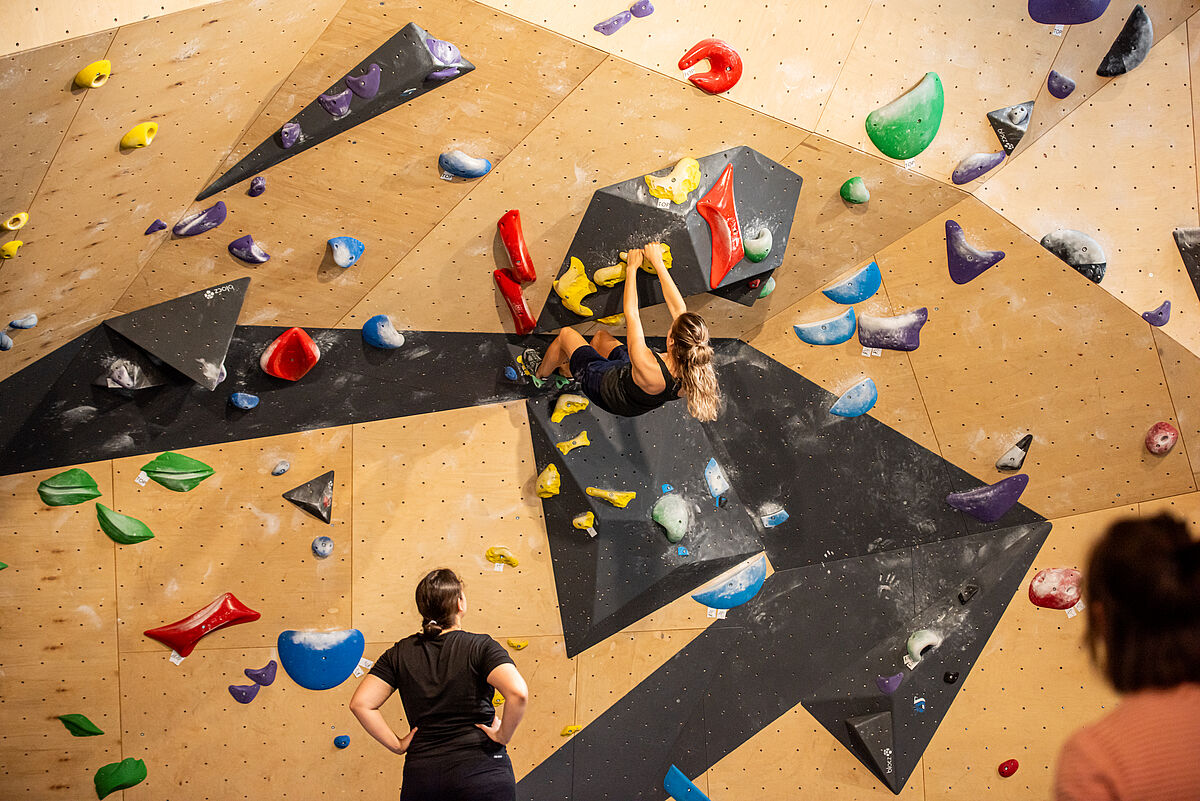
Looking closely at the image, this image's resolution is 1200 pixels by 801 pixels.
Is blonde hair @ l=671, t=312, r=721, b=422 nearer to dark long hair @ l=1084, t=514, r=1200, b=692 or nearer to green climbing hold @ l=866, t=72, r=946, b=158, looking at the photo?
green climbing hold @ l=866, t=72, r=946, b=158

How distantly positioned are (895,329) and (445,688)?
2301 mm

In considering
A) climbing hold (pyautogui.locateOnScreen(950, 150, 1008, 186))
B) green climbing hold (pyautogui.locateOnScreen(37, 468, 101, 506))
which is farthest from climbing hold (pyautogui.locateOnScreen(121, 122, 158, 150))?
climbing hold (pyautogui.locateOnScreen(950, 150, 1008, 186))

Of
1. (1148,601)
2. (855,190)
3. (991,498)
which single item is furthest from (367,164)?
(991,498)

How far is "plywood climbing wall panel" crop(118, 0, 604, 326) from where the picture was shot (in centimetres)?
290

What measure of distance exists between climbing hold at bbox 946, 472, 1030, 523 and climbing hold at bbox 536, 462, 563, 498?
1.71m

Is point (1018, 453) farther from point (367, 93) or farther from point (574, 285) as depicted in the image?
point (367, 93)

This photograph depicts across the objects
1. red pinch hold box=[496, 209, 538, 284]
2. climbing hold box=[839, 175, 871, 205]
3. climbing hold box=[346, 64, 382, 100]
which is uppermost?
climbing hold box=[346, 64, 382, 100]

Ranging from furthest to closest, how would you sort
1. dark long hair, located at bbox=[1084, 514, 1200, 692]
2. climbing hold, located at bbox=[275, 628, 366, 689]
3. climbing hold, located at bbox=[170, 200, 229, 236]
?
climbing hold, located at bbox=[275, 628, 366, 689]
climbing hold, located at bbox=[170, 200, 229, 236]
dark long hair, located at bbox=[1084, 514, 1200, 692]

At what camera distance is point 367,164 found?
3051 mm

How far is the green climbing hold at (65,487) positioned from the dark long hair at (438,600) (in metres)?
1.78

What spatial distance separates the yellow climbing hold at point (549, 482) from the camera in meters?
3.38

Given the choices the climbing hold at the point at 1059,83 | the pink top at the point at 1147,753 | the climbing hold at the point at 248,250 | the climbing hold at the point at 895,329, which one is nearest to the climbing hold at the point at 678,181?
the climbing hold at the point at 895,329

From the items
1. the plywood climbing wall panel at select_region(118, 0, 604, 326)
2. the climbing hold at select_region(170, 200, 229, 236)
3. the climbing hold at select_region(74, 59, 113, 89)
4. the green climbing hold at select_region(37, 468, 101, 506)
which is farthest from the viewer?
the green climbing hold at select_region(37, 468, 101, 506)

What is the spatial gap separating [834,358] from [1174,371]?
1.38m
